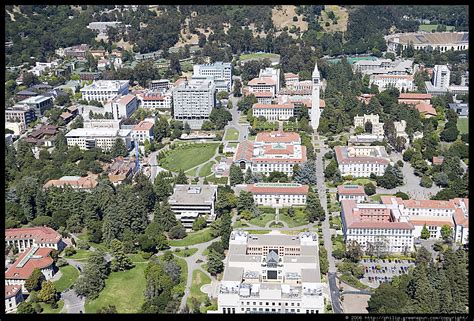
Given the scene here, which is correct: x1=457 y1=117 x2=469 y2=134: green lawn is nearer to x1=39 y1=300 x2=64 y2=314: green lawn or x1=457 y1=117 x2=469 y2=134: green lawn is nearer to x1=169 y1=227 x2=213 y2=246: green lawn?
x1=169 y1=227 x2=213 y2=246: green lawn

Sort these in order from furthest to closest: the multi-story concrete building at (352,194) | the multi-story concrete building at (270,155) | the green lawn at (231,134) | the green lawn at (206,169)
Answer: the green lawn at (231,134) < the green lawn at (206,169) < the multi-story concrete building at (270,155) < the multi-story concrete building at (352,194)

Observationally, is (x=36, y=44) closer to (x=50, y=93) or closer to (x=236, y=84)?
(x=50, y=93)

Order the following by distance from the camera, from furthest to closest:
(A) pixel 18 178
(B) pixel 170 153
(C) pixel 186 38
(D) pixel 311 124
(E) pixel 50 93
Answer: (C) pixel 186 38, (E) pixel 50 93, (D) pixel 311 124, (B) pixel 170 153, (A) pixel 18 178

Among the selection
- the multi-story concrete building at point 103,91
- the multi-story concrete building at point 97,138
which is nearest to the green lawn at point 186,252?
the multi-story concrete building at point 97,138

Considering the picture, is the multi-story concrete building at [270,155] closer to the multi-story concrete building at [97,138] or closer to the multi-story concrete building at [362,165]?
the multi-story concrete building at [362,165]

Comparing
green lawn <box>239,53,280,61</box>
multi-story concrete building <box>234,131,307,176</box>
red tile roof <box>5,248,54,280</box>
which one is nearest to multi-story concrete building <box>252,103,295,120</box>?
multi-story concrete building <box>234,131,307,176</box>

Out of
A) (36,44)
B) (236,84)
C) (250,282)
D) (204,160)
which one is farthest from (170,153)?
(36,44)

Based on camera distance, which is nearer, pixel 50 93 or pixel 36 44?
pixel 50 93
